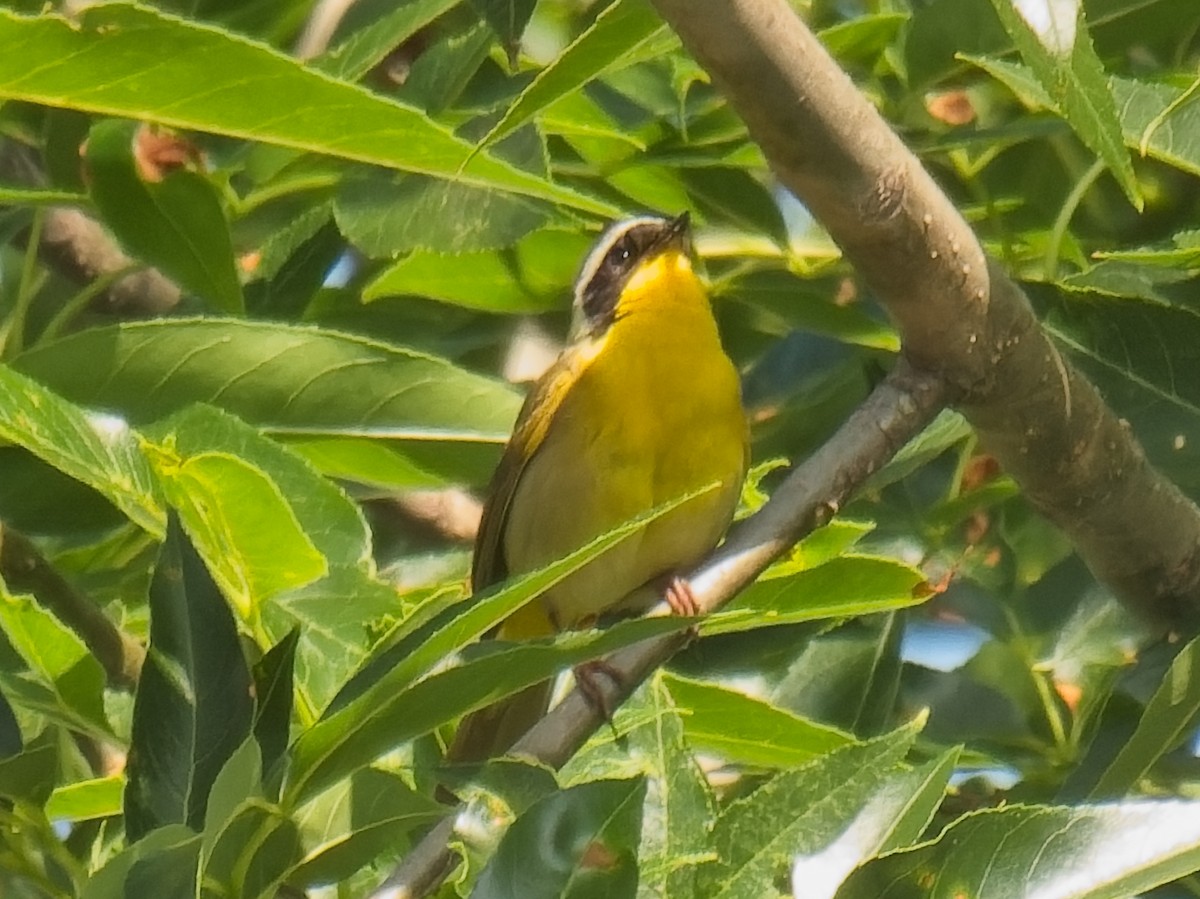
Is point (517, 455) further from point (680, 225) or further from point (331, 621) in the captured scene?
point (331, 621)

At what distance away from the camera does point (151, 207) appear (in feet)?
6.59

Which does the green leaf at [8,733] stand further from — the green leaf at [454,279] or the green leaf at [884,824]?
the green leaf at [454,279]

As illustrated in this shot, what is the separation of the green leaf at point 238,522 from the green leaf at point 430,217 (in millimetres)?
494

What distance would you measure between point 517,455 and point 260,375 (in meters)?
0.65

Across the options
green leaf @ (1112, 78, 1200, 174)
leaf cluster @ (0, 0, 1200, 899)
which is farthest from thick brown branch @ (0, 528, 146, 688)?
green leaf @ (1112, 78, 1200, 174)

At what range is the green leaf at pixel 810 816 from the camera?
132 centimetres

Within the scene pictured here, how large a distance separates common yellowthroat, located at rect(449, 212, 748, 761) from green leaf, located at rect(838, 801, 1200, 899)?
46.3 inches

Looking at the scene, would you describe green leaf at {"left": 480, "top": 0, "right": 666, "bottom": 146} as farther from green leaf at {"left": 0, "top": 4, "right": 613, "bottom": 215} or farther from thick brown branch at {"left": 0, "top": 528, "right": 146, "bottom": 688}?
thick brown branch at {"left": 0, "top": 528, "right": 146, "bottom": 688}

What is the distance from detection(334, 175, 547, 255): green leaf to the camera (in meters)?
1.96

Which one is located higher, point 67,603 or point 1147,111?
point 1147,111

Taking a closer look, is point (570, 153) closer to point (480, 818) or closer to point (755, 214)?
point (755, 214)

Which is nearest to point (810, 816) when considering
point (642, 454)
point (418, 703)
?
point (418, 703)

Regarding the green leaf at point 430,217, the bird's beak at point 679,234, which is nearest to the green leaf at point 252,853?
the green leaf at point 430,217

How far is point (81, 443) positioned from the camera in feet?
4.97
